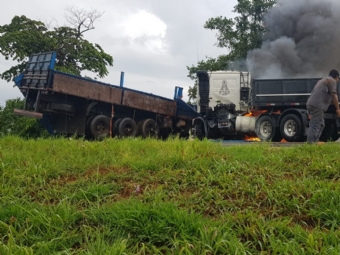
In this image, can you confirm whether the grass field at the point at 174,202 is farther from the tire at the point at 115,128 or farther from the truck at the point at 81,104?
the tire at the point at 115,128

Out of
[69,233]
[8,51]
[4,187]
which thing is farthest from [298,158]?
[8,51]

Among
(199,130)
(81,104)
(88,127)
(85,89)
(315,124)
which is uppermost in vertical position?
(85,89)

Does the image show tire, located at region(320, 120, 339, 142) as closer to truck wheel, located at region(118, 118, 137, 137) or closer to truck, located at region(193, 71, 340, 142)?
truck, located at region(193, 71, 340, 142)

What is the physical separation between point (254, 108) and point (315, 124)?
257 inches

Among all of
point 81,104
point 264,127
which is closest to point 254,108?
point 264,127

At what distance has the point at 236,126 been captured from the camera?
583 inches

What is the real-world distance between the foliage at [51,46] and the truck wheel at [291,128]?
1060 cm

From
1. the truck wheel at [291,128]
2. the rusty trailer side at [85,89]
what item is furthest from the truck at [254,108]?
the rusty trailer side at [85,89]

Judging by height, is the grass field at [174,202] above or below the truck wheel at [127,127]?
below

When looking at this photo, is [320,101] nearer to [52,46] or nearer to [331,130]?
[331,130]

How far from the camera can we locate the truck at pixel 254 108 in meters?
12.6

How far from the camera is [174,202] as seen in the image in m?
3.77

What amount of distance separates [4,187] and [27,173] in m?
0.38

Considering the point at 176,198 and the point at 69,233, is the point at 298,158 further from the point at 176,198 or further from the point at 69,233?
the point at 69,233
